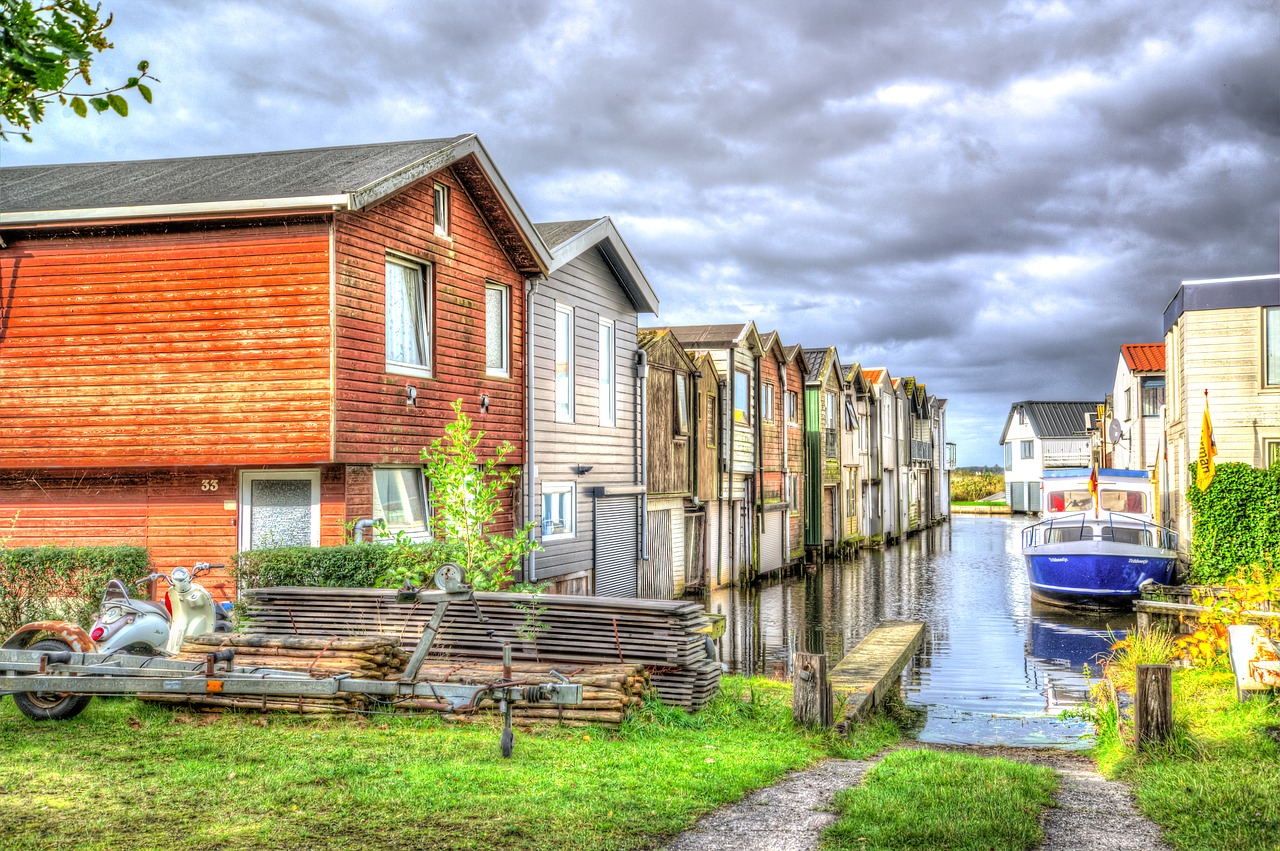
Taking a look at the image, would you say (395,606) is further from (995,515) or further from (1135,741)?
(995,515)

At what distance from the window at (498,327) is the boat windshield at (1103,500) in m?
20.4

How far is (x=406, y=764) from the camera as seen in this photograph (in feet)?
27.5

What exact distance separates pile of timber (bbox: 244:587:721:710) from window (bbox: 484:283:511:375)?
296 inches

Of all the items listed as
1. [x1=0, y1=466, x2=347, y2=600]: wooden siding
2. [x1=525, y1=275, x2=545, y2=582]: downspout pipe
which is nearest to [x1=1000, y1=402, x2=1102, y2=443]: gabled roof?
[x1=525, y1=275, x2=545, y2=582]: downspout pipe

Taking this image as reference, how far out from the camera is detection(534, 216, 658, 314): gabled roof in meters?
20.8

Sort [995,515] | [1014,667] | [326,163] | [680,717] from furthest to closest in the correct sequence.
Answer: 1. [995,515]
2. [1014,667]
3. [326,163]
4. [680,717]

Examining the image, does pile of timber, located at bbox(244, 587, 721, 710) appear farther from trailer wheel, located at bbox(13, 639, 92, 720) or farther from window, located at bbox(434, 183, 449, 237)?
window, located at bbox(434, 183, 449, 237)

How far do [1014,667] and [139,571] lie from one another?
45.9 feet

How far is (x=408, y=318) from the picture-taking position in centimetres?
1705

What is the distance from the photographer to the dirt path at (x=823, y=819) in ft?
23.1

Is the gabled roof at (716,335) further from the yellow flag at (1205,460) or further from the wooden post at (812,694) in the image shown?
the wooden post at (812,694)

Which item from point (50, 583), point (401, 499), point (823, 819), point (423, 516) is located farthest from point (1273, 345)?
point (50, 583)

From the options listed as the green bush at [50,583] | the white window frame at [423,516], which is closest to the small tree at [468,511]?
the white window frame at [423,516]

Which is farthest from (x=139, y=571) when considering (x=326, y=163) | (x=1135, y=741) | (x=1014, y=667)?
(x=1014, y=667)
